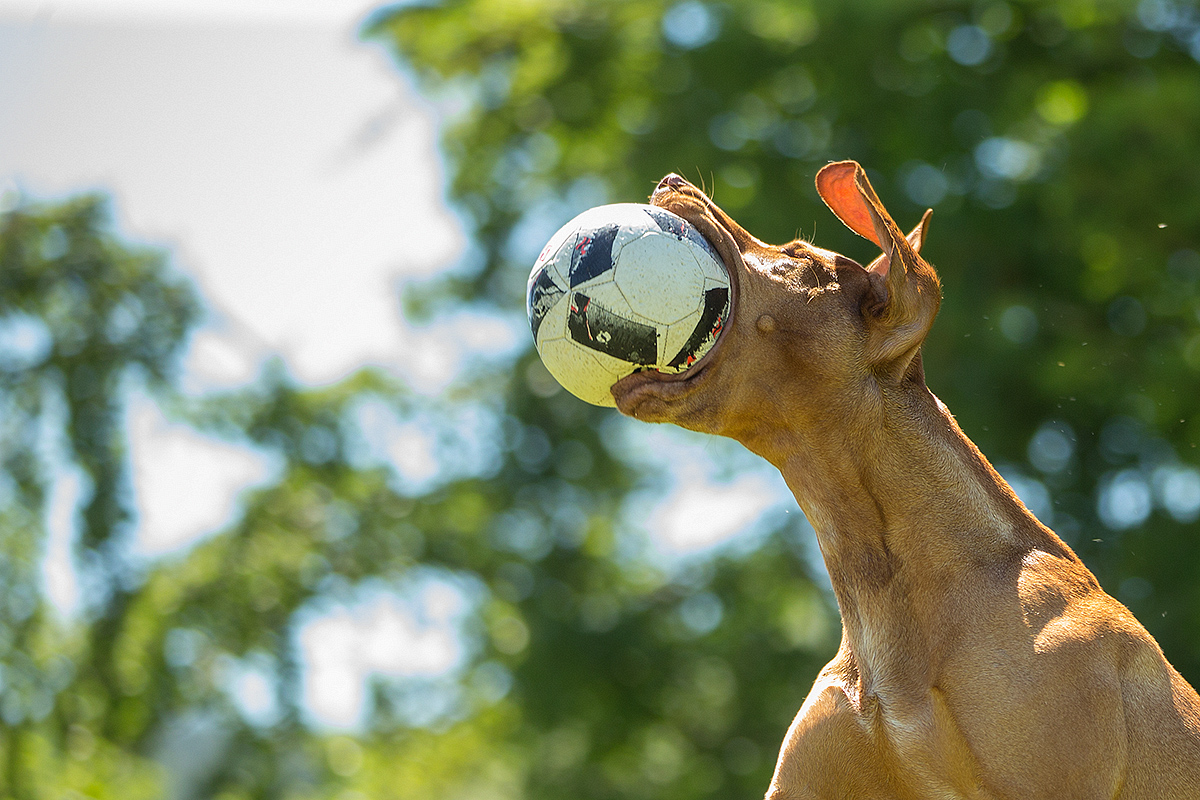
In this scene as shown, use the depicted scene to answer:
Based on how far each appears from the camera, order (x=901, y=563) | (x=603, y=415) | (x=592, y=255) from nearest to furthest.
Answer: (x=901, y=563) < (x=592, y=255) < (x=603, y=415)

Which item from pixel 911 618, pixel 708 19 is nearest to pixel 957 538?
pixel 911 618

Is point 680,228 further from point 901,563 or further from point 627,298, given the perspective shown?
point 901,563

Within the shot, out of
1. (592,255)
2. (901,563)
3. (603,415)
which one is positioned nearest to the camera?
(901,563)

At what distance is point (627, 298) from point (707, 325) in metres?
0.23

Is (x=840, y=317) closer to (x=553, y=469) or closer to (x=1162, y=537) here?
(x=1162, y=537)

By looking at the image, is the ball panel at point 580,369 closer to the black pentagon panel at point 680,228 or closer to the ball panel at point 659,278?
the ball panel at point 659,278

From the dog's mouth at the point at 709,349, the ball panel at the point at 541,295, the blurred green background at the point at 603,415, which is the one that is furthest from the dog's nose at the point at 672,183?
the blurred green background at the point at 603,415

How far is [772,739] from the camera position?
16.4 metres

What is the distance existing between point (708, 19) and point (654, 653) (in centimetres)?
798

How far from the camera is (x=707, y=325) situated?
11.5ft

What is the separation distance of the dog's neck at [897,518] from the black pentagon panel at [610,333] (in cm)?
43

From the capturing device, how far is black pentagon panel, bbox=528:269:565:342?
144 inches

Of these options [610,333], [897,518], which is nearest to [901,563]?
[897,518]

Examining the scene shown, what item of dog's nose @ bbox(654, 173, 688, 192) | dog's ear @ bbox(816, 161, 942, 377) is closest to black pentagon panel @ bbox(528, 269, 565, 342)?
dog's nose @ bbox(654, 173, 688, 192)
